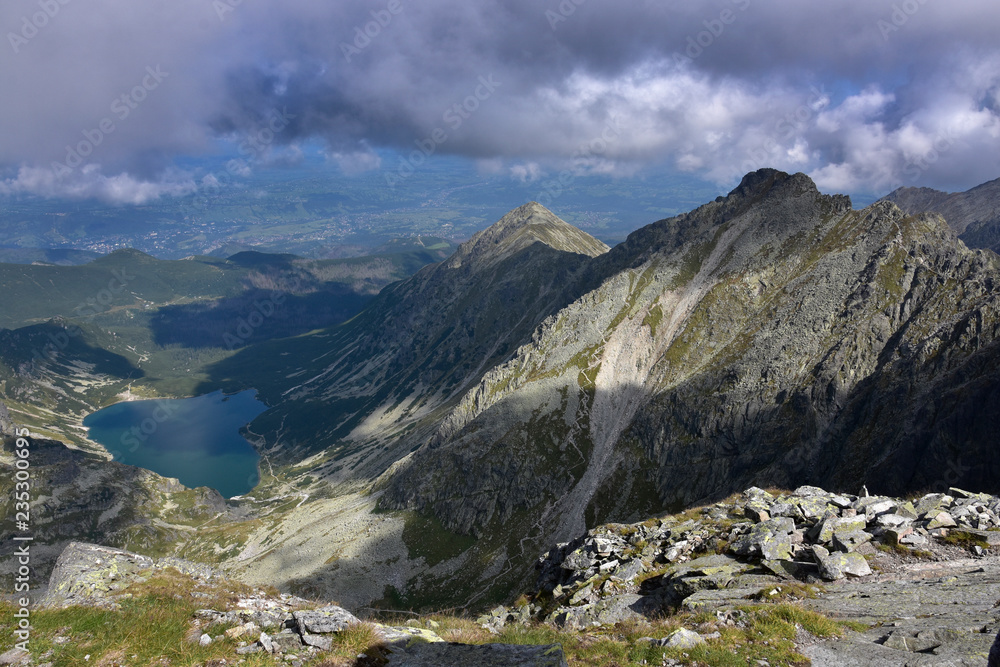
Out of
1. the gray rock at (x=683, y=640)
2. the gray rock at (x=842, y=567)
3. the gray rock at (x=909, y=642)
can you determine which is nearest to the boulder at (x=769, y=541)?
the gray rock at (x=842, y=567)

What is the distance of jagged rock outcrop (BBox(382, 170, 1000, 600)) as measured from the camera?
97.9 meters

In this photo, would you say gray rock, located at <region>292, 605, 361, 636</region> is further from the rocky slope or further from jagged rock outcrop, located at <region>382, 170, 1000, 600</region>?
the rocky slope

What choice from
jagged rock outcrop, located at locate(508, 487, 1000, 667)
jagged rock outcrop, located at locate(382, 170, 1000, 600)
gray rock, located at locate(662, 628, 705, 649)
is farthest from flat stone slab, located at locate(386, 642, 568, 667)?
jagged rock outcrop, located at locate(382, 170, 1000, 600)

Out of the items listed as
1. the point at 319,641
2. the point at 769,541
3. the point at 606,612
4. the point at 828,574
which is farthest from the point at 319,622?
the point at 769,541

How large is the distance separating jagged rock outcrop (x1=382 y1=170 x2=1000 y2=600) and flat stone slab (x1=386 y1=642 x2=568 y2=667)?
A: 92.8 meters

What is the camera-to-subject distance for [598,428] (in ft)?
465

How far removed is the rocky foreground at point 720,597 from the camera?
55.3ft

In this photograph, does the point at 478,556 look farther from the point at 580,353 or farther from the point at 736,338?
the point at 736,338

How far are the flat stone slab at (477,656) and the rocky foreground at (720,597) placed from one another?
0.21ft

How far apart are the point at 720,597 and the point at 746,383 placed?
394 ft

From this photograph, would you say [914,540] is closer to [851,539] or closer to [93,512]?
[851,539]

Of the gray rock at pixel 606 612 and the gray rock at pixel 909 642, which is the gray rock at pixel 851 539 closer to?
the gray rock at pixel 909 642

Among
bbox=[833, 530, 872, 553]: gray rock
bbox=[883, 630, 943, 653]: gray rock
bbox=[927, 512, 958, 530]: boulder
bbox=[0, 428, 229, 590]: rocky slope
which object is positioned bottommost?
bbox=[0, 428, 229, 590]: rocky slope

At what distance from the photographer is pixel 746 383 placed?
12962 cm
